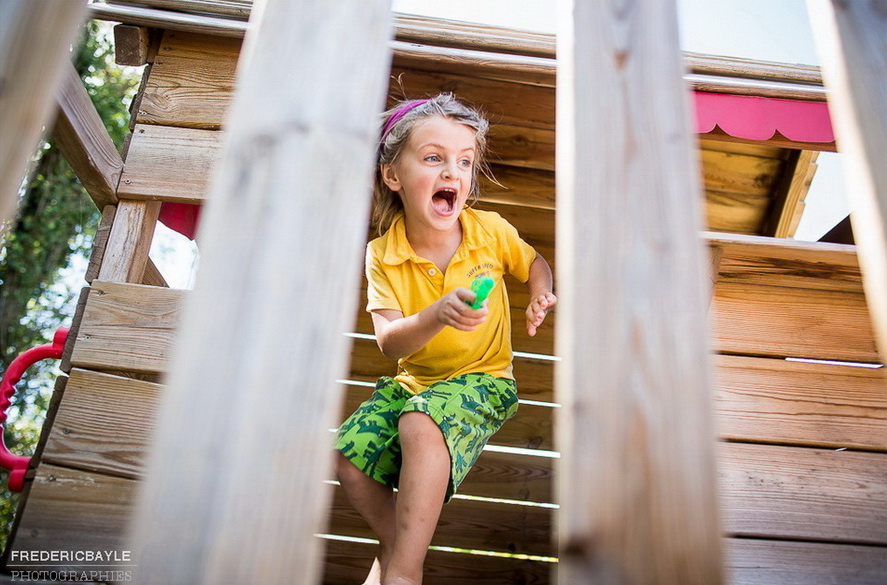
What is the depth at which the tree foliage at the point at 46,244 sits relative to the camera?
27.6ft

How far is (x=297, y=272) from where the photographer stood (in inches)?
30.7

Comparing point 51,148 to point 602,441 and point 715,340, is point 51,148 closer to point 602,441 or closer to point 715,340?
point 715,340

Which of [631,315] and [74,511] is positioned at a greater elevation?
[631,315]

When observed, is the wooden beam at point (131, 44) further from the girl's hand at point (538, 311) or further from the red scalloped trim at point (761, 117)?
the red scalloped trim at point (761, 117)

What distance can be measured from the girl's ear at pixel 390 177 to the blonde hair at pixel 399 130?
2 cm

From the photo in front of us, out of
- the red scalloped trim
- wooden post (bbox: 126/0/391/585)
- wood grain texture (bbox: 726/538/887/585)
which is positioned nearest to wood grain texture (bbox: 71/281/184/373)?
wooden post (bbox: 126/0/391/585)

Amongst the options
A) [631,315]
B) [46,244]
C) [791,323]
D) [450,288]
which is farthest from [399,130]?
[46,244]

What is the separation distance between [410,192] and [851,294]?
63.1 inches

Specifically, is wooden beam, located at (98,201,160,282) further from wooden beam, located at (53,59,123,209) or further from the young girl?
the young girl

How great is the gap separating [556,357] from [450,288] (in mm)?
421

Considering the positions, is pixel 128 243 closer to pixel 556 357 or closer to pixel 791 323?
pixel 556 357

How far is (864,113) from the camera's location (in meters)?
0.92

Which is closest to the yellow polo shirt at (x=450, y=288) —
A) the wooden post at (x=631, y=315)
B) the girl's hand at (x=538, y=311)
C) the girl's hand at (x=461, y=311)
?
the girl's hand at (x=538, y=311)

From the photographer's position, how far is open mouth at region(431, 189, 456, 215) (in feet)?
8.04
